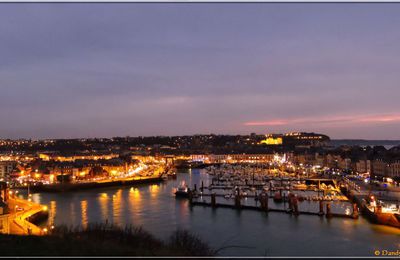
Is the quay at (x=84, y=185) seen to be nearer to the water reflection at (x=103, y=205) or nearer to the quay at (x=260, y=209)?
the water reflection at (x=103, y=205)

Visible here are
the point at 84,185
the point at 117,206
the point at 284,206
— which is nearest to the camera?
the point at 284,206

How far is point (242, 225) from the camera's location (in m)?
10.5

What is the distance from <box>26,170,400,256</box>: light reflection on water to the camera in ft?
26.9

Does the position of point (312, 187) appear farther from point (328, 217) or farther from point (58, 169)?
point (58, 169)

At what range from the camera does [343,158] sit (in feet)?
96.6

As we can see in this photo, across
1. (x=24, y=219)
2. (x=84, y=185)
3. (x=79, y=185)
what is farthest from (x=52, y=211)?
(x=84, y=185)

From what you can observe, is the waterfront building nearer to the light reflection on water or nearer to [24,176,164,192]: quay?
[24,176,164,192]: quay

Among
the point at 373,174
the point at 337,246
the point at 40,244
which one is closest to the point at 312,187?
the point at 373,174

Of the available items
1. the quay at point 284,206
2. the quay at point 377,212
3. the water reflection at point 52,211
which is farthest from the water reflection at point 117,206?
the quay at point 377,212

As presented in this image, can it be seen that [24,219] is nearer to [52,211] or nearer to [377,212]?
[52,211]

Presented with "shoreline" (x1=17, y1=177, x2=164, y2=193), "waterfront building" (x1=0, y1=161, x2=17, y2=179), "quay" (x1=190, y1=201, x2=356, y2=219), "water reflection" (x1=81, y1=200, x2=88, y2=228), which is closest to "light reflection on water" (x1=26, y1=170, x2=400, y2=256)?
"water reflection" (x1=81, y1=200, x2=88, y2=228)

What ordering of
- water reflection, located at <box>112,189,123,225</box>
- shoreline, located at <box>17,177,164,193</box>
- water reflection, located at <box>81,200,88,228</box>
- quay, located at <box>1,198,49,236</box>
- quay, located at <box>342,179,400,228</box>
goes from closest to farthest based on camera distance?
1. quay, located at <box>1,198,49,236</box>
2. quay, located at <box>342,179,400,228</box>
3. water reflection, located at <box>81,200,88,228</box>
4. water reflection, located at <box>112,189,123,225</box>
5. shoreline, located at <box>17,177,164,193</box>

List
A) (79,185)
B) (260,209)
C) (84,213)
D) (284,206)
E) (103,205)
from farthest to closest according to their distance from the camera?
(79,185) → (103,205) → (284,206) → (260,209) → (84,213)

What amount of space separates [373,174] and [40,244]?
836 inches
